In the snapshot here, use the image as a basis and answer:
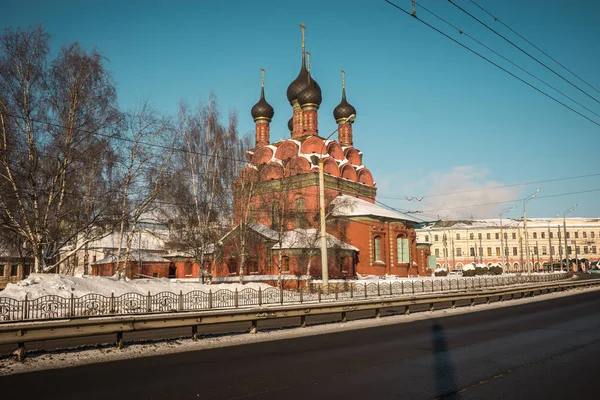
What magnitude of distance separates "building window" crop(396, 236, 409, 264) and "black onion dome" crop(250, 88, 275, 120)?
18963 mm

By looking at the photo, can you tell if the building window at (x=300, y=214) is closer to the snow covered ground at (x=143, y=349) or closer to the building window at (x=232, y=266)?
the building window at (x=232, y=266)

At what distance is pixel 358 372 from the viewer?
284 inches

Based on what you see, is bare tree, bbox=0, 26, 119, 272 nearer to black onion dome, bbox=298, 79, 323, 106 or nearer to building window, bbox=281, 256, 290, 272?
building window, bbox=281, 256, 290, 272

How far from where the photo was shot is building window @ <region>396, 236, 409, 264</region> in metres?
45.0

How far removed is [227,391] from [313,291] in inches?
863

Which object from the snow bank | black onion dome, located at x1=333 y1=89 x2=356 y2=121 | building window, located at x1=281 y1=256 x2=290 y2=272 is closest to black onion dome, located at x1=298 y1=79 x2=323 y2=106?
black onion dome, located at x1=333 y1=89 x2=356 y2=121

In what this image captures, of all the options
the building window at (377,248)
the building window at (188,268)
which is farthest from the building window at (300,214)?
the building window at (188,268)

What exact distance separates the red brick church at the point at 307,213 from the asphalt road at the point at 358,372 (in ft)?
61.4

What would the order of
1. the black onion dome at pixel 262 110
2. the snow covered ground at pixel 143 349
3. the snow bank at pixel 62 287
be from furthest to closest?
the black onion dome at pixel 262 110, the snow bank at pixel 62 287, the snow covered ground at pixel 143 349

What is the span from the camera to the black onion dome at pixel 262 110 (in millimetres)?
49406

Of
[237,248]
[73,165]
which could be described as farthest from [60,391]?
[237,248]

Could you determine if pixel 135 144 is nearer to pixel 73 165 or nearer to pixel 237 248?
pixel 73 165

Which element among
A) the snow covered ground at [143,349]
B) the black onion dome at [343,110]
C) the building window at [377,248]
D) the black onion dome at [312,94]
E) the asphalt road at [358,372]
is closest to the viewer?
the asphalt road at [358,372]

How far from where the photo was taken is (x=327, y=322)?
15.0m
